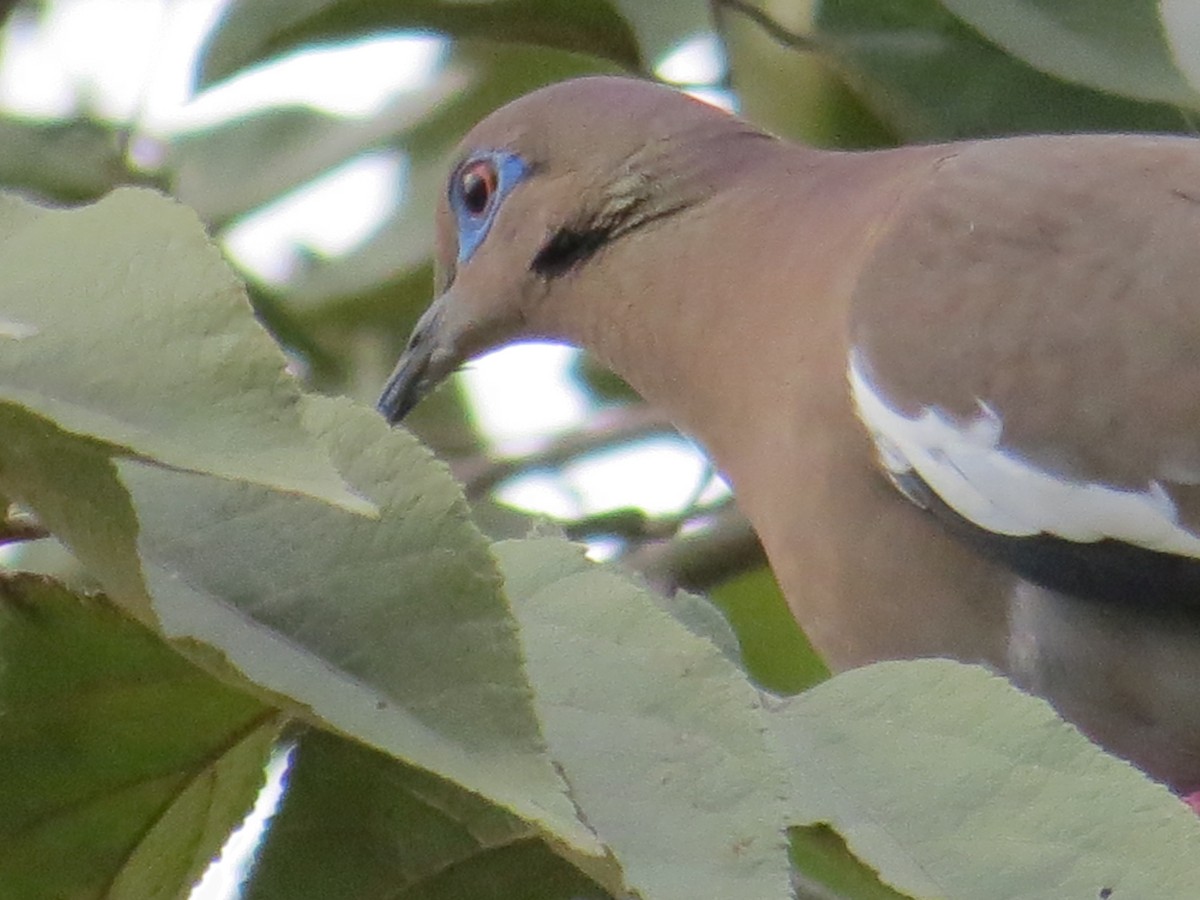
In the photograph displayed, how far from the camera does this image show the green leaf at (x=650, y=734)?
80 cm

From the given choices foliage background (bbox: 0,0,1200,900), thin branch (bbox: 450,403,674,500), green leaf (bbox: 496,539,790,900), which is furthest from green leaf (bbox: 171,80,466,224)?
green leaf (bbox: 496,539,790,900)

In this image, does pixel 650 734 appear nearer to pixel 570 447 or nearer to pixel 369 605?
pixel 369 605

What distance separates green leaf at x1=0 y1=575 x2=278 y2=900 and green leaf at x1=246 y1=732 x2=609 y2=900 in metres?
0.05

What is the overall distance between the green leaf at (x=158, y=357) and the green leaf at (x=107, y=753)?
0.89 ft

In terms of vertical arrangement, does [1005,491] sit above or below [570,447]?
above

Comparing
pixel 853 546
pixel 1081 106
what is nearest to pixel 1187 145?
pixel 1081 106

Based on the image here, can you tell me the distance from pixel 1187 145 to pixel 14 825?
1.39 metres

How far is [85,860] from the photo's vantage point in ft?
3.39

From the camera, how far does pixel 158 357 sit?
72 centimetres

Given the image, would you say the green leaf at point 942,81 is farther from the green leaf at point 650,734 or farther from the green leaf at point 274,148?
the green leaf at point 650,734

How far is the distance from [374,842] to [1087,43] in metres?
1.15

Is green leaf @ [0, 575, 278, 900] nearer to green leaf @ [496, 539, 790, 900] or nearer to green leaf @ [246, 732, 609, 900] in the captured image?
green leaf @ [246, 732, 609, 900]

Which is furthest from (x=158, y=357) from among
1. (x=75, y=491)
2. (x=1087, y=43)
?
(x=1087, y=43)

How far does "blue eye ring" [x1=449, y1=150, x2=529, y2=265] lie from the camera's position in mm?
2338
